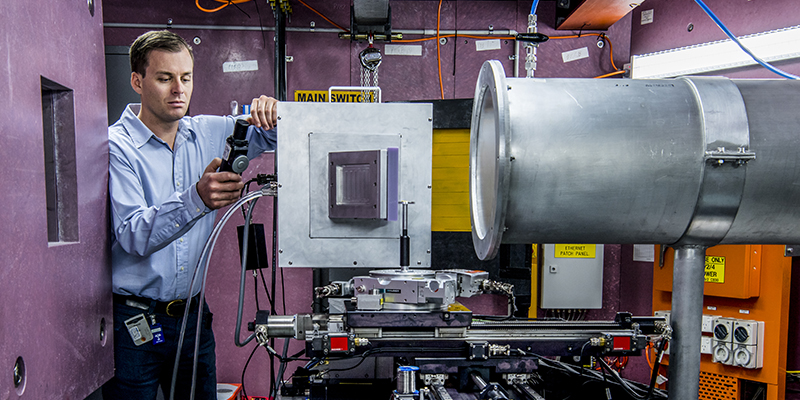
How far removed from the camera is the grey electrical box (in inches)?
109

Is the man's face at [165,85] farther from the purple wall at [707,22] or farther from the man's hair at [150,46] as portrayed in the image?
the purple wall at [707,22]

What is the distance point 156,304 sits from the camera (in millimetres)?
1459

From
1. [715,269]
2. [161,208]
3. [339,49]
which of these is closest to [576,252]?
[715,269]

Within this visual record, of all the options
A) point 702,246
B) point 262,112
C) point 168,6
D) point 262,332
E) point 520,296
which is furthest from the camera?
point 168,6

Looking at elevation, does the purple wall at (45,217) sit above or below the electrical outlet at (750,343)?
above

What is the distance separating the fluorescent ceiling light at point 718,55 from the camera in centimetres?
204

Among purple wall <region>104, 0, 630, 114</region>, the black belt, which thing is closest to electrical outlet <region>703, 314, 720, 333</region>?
purple wall <region>104, 0, 630, 114</region>

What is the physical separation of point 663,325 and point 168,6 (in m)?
3.03

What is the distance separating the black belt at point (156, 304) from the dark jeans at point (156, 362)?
1 cm

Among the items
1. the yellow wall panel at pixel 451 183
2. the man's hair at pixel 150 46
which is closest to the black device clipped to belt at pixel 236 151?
the man's hair at pixel 150 46

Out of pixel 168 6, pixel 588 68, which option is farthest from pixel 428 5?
pixel 168 6

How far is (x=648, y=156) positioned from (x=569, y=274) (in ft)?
6.58

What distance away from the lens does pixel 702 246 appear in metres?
1.03

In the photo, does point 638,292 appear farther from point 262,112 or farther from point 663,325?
point 262,112
